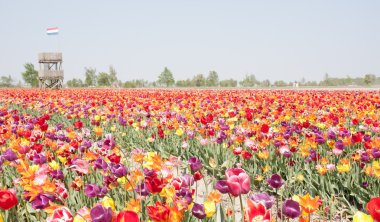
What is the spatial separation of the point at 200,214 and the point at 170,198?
0.37 metres

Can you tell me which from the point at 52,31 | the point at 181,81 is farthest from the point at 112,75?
the point at 52,31

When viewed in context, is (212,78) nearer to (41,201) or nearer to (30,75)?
(30,75)

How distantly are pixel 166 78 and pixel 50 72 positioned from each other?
42887 mm

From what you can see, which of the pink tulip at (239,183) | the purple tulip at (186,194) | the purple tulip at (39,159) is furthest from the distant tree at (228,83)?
the pink tulip at (239,183)

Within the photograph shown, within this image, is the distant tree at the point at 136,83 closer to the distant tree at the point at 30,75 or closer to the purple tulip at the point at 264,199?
the distant tree at the point at 30,75

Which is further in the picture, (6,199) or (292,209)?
(6,199)

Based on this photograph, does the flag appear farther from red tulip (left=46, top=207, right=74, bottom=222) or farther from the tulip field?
red tulip (left=46, top=207, right=74, bottom=222)

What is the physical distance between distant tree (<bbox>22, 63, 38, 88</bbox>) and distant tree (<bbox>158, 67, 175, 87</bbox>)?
85.7ft

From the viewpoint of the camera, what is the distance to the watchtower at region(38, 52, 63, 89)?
39.5m

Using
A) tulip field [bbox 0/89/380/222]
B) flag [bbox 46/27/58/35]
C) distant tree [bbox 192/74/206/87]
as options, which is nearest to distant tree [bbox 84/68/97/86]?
distant tree [bbox 192/74/206/87]

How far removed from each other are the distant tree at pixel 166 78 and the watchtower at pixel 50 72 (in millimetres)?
41664

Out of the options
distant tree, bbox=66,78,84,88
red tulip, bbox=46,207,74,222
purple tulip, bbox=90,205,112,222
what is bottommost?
red tulip, bbox=46,207,74,222

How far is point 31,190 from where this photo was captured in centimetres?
233

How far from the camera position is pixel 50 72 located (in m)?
39.6
